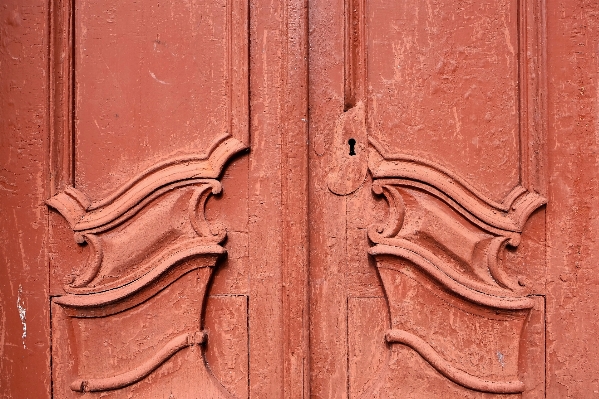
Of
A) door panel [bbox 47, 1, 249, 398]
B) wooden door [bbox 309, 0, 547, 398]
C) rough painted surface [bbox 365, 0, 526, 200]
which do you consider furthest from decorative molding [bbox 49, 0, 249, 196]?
rough painted surface [bbox 365, 0, 526, 200]

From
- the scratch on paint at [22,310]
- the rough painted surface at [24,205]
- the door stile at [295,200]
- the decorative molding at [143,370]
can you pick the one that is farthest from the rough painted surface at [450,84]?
the scratch on paint at [22,310]

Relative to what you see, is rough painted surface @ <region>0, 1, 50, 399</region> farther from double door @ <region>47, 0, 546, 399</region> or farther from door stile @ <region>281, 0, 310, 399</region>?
door stile @ <region>281, 0, 310, 399</region>

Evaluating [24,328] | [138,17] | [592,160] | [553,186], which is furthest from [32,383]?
[592,160]

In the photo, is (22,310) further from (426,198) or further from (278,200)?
(426,198)

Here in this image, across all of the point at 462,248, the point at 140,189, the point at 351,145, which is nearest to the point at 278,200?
the point at 351,145

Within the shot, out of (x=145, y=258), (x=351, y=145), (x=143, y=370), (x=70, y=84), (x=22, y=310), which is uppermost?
(x=70, y=84)

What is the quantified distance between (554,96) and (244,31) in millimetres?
720

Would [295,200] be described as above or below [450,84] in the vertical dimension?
below

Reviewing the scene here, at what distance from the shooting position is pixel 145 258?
129 centimetres

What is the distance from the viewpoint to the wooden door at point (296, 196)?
1.28 m

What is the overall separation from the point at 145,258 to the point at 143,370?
0.81 ft

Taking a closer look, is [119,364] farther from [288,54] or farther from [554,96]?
[554,96]

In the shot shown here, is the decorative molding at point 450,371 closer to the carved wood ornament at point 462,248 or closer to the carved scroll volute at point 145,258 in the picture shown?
the carved wood ornament at point 462,248

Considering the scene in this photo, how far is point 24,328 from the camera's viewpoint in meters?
1.30
